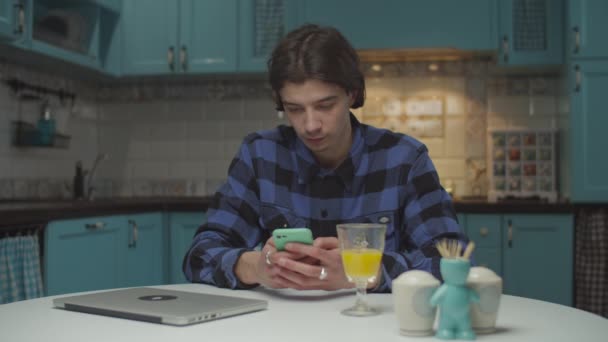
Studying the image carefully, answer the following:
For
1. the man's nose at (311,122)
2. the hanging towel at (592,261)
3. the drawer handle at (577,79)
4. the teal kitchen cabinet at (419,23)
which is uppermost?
the teal kitchen cabinet at (419,23)

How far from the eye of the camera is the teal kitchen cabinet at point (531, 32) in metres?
3.69

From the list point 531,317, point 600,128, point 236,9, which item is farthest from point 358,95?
point 236,9

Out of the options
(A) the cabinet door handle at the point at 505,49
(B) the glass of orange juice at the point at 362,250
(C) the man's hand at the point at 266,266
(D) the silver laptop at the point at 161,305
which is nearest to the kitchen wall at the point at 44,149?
(A) the cabinet door handle at the point at 505,49

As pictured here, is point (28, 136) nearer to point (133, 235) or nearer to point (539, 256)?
point (133, 235)

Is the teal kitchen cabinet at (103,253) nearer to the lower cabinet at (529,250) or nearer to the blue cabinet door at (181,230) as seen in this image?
the blue cabinet door at (181,230)

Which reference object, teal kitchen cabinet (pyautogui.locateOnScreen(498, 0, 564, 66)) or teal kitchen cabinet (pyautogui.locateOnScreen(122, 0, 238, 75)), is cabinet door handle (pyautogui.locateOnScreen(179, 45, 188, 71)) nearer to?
teal kitchen cabinet (pyautogui.locateOnScreen(122, 0, 238, 75))

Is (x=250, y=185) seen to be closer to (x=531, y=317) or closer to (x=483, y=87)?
(x=531, y=317)

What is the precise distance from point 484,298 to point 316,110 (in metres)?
0.81

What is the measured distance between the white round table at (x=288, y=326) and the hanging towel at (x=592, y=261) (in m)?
2.27

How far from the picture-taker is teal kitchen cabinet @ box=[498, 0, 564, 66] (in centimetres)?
369

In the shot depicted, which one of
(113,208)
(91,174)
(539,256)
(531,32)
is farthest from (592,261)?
(91,174)

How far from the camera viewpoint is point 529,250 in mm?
3426

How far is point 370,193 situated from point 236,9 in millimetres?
2414

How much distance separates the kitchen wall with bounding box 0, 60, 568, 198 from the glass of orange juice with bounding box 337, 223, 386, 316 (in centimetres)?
275
